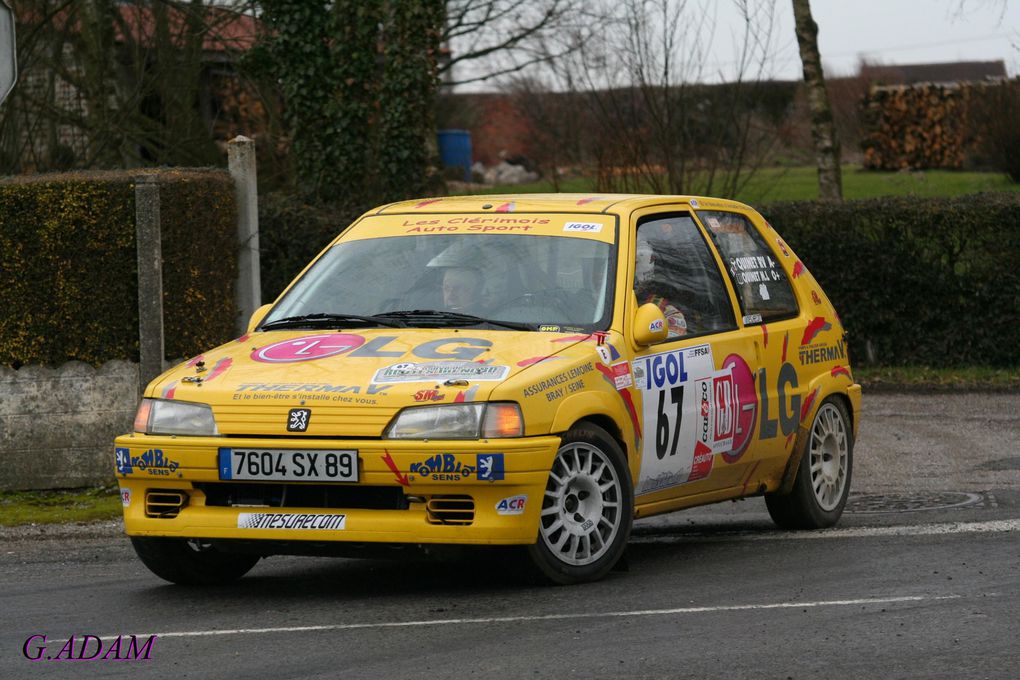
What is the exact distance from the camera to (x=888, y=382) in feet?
52.4

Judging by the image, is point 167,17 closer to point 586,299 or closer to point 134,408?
point 134,408

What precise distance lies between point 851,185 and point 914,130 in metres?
7.09

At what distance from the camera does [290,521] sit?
6703 millimetres

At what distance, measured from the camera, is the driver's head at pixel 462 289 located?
25.0 feet

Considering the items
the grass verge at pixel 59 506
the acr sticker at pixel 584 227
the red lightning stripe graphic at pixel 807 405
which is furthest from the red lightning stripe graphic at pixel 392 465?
the grass verge at pixel 59 506

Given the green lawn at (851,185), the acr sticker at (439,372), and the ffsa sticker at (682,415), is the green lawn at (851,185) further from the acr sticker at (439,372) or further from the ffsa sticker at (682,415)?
the acr sticker at (439,372)

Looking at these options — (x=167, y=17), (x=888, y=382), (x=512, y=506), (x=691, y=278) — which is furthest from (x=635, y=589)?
(x=167, y=17)

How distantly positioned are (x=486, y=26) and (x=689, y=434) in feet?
98.3

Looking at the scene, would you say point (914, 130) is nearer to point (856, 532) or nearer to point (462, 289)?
point (856, 532)

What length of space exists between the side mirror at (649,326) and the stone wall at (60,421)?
5.24m

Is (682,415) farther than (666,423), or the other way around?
(682,415)

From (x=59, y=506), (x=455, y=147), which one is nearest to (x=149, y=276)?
(x=59, y=506)

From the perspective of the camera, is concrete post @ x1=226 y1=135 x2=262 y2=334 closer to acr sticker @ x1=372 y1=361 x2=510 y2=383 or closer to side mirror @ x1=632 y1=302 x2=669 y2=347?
side mirror @ x1=632 y1=302 x2=669 y2=347

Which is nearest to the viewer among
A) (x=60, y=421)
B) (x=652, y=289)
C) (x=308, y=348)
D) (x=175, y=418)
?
(x=175, y=418)
